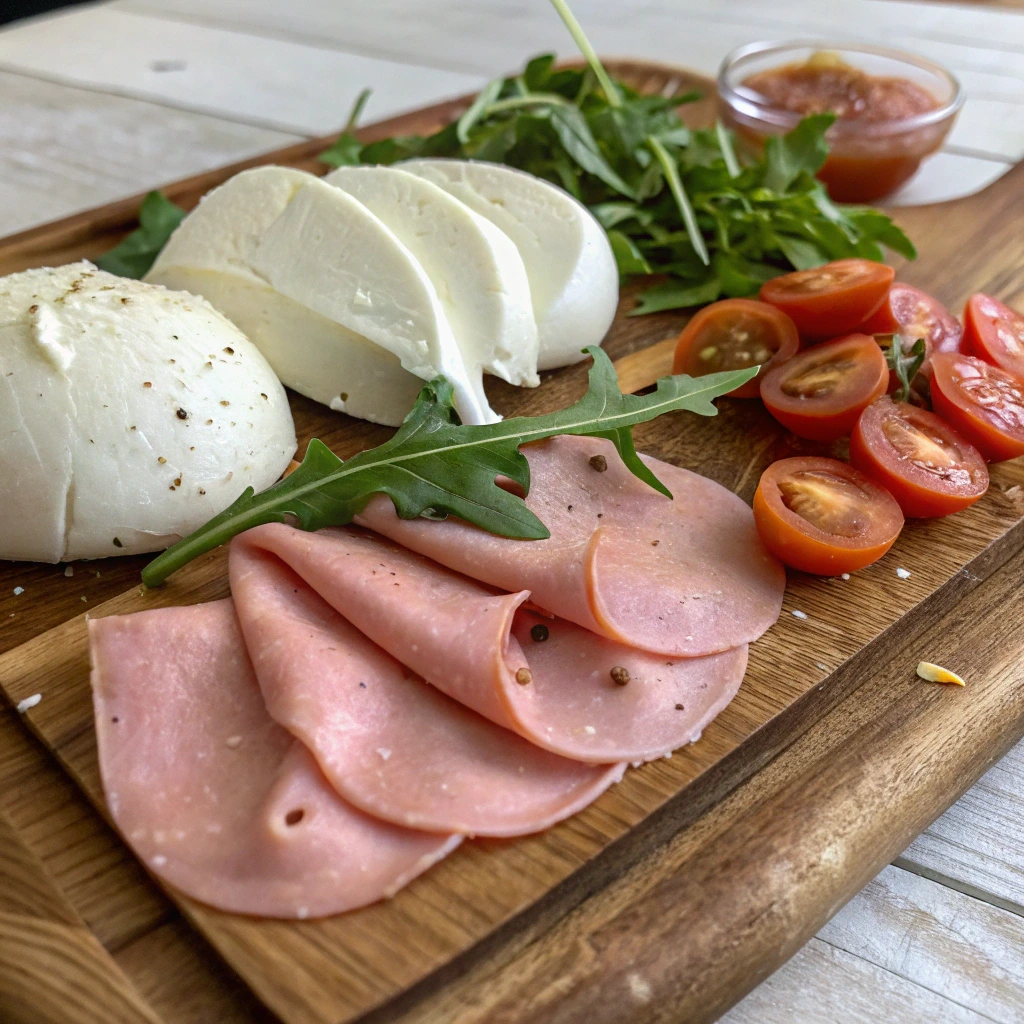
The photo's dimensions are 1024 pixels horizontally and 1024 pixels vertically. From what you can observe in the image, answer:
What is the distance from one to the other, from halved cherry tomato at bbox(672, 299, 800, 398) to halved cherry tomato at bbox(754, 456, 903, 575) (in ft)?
1.81

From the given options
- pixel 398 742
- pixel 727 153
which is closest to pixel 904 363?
pixel 727 153

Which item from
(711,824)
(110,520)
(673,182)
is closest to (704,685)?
(711,824)

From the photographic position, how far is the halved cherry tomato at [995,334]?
280 cm

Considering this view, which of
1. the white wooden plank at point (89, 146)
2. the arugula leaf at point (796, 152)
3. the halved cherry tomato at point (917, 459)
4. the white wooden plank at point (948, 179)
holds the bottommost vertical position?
the white wooden plank at point (89, 146)

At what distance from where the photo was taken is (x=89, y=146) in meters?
4.81

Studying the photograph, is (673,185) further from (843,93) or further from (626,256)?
(843,93)

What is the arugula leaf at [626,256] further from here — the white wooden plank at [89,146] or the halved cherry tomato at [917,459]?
the white wooden plank at [89,146]

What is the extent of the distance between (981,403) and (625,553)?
1040 mm

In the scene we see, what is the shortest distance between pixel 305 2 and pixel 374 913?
632 cm

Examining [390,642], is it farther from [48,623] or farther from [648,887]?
[48,623]

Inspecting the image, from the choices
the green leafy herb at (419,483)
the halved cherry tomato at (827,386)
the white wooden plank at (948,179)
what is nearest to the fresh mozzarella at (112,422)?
the green leafy herb at (419,483)

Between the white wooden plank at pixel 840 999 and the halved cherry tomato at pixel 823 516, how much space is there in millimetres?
808

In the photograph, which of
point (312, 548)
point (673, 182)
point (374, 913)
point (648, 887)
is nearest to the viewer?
point (374, 913)

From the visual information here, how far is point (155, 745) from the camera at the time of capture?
6.06 ft
